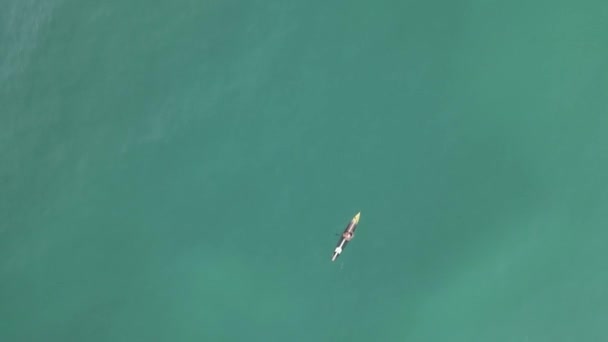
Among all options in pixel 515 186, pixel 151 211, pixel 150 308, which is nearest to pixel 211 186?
pixel 151 211

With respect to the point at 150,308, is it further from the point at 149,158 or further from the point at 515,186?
the point at 515,186

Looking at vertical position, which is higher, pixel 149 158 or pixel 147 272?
pixel 149 158

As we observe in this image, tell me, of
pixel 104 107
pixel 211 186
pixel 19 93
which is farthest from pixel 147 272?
pixel 19 93

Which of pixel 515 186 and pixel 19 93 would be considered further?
pixel 19 93

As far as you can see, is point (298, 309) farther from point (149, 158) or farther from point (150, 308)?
point (149, 158)

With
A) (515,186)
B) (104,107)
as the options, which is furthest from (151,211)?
(515,186)

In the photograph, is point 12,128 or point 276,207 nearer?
point 276,207

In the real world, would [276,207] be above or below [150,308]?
above

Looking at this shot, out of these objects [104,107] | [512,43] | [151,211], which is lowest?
[151,211]

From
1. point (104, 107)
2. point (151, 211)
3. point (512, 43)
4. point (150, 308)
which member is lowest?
point (150, 308)
